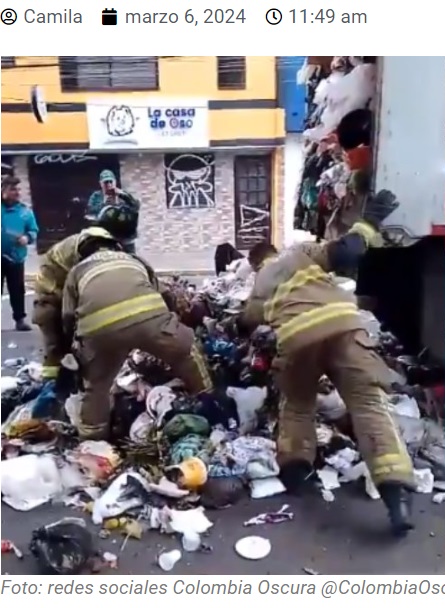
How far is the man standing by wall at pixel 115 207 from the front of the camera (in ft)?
4.16

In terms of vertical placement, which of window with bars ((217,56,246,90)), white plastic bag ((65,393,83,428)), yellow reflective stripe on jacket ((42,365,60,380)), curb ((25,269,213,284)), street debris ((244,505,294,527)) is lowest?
street debris ((244,505,294,527))

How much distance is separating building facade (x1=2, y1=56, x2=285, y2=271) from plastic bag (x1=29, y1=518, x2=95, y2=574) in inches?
18.2

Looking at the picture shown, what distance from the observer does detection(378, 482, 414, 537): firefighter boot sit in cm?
128

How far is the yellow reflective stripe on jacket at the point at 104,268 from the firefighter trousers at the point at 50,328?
0.06 metres

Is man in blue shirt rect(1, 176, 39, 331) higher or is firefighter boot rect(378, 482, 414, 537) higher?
man in blue shirt rect(1, 176, 39, 331)

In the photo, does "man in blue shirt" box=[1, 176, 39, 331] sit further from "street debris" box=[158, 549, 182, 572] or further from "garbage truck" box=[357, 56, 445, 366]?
"garbage truck" box=[357, 56, 445, 366]

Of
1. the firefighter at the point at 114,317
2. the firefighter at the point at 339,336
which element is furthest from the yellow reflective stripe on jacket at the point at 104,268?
the firefighter at the point at 339,336

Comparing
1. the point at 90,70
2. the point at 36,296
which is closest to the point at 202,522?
the point at 36,296

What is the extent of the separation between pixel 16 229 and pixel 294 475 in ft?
2.06

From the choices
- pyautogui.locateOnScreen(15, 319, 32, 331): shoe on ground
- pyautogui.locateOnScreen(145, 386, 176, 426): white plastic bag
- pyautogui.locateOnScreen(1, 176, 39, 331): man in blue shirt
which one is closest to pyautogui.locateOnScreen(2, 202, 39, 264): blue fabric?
pyautogui.locateOnScreen(1, 176, 39, 331): man in blue shirt

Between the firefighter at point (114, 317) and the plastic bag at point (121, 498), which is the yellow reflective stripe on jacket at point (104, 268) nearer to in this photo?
the firefighter at point (114, 317)
